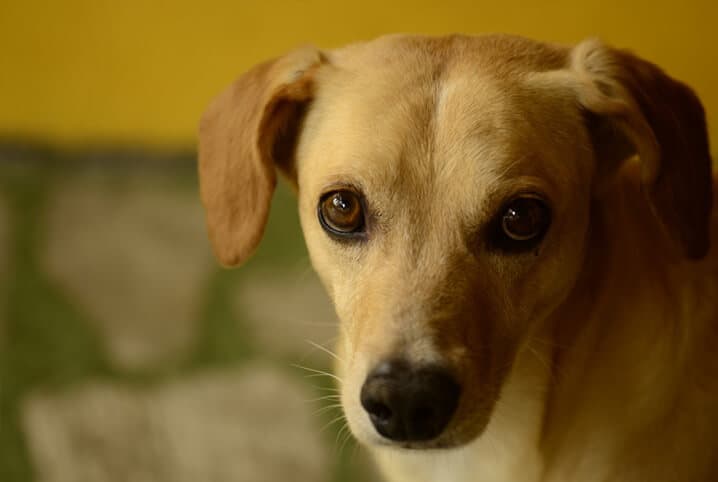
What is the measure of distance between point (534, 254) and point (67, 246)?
6.71 ft

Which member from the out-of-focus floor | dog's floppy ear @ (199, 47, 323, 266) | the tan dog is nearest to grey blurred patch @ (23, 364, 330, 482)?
the out-of-focus floor

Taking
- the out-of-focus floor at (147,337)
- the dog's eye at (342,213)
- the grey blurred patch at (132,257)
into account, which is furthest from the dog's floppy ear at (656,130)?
the grey blurred patch at (132,257)

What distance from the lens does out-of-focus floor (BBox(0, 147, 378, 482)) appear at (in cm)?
233

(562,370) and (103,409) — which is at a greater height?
(562,370)

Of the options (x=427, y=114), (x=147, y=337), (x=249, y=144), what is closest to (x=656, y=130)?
(x=427, y=114)

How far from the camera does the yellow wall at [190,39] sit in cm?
245

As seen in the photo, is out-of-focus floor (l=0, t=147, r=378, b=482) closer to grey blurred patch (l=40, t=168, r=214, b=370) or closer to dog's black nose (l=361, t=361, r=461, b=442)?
grey blurred patch (l=40, t=168, r=214, b=370)

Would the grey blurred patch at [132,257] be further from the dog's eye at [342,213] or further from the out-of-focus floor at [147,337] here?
the dog's eye at [342,213]

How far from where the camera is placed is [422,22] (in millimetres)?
2650

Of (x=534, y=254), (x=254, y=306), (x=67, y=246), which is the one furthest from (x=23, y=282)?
(x=534, y=254)

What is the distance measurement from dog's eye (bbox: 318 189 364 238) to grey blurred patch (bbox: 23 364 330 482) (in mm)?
1075

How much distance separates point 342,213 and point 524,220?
0.29m

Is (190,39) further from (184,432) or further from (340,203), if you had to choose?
(340,203)

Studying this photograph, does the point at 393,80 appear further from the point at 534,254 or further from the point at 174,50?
the point at 174,50
